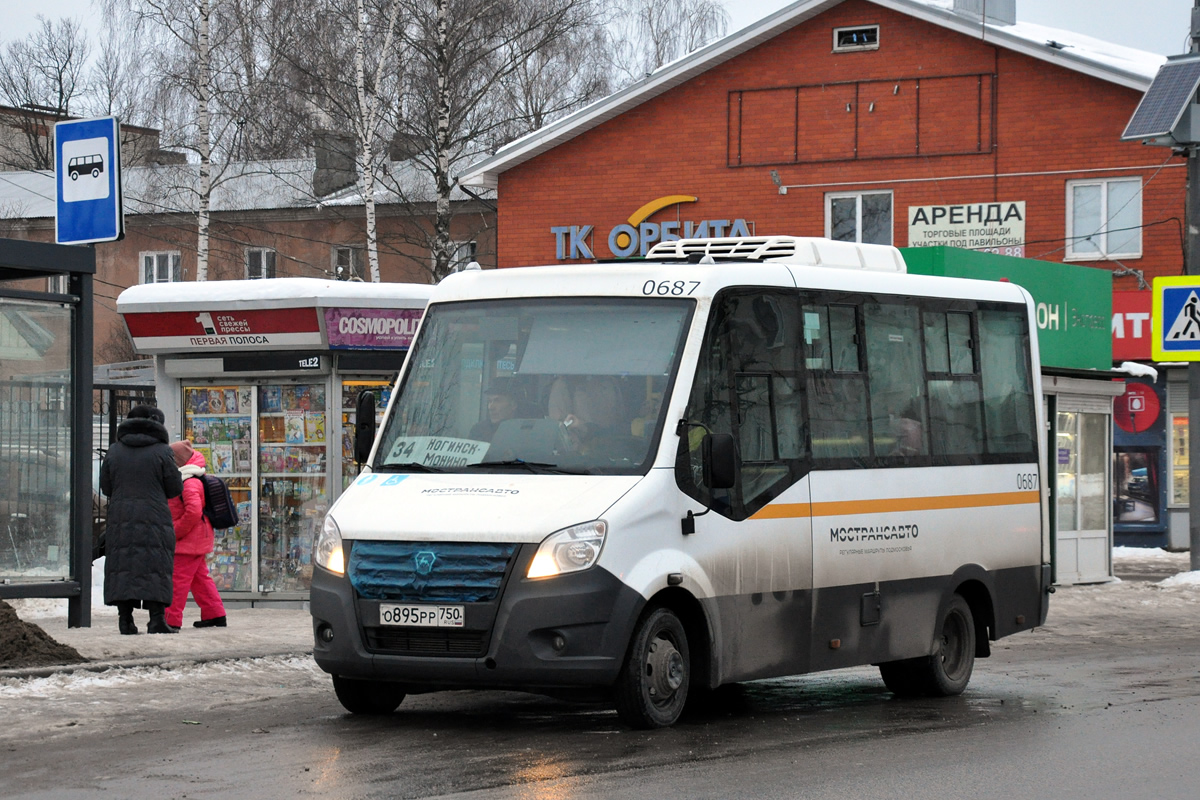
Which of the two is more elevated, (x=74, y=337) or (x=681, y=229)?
(x=681, y=229)

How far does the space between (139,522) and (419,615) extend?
556 centimetres

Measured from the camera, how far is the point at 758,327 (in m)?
10.1

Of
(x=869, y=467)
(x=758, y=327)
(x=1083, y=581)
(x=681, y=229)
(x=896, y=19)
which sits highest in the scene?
(x=896, y=19)

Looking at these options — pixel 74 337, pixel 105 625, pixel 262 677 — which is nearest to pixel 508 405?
pixel 262 677

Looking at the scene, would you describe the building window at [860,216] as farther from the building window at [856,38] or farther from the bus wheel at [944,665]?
the bus wheel at [944,665]

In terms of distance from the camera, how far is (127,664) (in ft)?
37.1

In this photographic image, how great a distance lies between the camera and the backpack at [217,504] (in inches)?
586

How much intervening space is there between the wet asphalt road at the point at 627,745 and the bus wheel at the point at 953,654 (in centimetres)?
14

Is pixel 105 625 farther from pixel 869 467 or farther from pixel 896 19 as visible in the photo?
pixel 896 19

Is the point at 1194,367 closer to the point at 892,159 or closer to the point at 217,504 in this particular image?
the point at 892,159

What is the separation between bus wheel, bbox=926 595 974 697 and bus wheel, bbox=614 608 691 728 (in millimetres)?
2469

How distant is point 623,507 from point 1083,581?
14.0 metres

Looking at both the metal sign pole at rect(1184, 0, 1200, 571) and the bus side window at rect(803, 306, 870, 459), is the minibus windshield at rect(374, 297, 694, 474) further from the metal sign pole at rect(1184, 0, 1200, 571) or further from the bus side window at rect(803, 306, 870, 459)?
the metal sign pole at rect(1184, 0, 1200, 571)

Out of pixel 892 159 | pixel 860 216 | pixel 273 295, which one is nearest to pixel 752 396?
pixel 273 295
